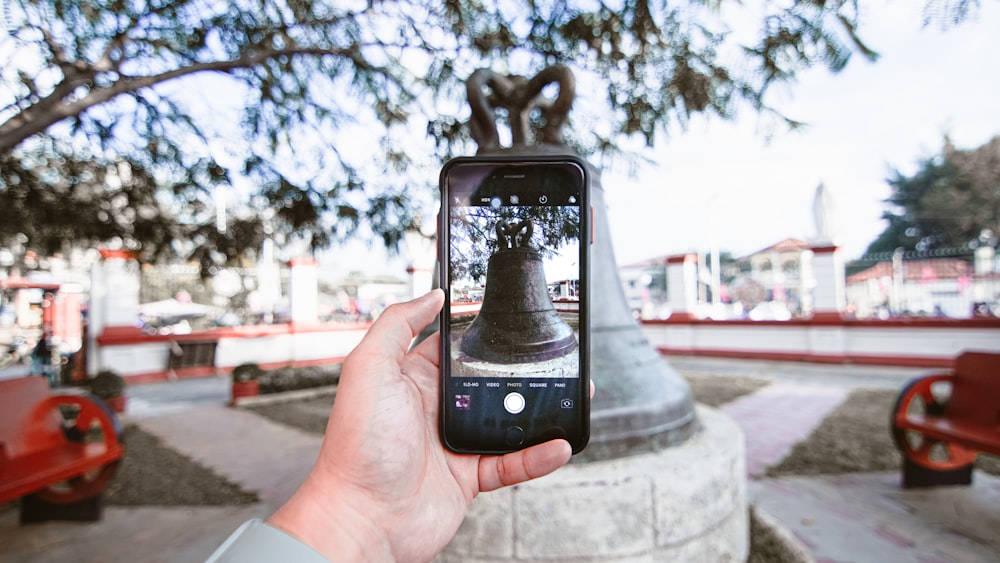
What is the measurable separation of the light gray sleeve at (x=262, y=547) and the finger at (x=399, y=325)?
337 mm

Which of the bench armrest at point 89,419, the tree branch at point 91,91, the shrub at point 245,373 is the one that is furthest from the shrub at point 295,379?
the tree branch at point 91,91

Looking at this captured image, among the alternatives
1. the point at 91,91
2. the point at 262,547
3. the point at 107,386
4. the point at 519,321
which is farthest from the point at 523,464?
the point at 107,386

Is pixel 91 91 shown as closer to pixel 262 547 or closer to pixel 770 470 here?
pixel 262 547

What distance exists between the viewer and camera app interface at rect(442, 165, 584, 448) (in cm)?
110

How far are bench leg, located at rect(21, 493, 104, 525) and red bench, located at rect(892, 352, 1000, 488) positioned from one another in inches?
214

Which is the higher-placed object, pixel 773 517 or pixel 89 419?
pixel 89 419

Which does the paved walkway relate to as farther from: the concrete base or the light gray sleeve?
the light gray sleeve

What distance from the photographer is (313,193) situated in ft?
11.9

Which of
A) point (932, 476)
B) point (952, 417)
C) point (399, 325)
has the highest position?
point (399, 325)

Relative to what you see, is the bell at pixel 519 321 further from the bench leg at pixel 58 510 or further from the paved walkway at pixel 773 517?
the bench leg at pixel 58 510

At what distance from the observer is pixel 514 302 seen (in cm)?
112

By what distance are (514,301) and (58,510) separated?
3.94 meters

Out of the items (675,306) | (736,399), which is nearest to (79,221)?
(736,399)

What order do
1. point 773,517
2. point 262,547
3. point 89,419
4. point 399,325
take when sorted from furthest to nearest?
point 89,419
point 773,517
point 399,325
point 262,547
